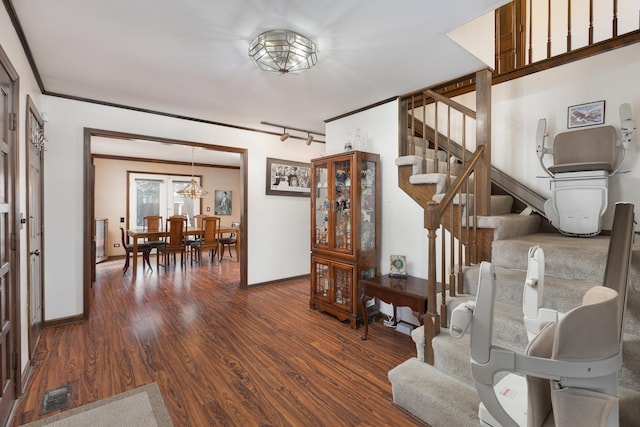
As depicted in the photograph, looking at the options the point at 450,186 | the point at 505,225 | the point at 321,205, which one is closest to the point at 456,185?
the point at 450,186

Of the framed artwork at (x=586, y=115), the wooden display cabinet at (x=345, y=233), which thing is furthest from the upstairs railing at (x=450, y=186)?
the framed artwork at (x=586, y=115)

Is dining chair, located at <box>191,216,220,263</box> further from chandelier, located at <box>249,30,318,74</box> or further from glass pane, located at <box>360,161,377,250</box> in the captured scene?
chandelier, located at <box>249,30,318,74</box>

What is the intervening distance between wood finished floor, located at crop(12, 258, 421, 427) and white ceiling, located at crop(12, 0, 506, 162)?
2400 millimetres

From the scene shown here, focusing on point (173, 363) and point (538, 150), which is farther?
point (538, 150)

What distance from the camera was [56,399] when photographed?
1958 mm

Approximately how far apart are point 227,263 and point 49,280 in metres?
3.47

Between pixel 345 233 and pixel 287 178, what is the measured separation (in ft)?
6.26

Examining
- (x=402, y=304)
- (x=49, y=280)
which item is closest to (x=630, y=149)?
(x=402, y=304)

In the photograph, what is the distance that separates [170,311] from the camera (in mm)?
3523

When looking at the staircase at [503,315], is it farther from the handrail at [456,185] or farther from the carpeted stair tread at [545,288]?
the handrail at [456,185]

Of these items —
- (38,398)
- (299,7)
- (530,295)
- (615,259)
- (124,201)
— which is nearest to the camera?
(615,259)

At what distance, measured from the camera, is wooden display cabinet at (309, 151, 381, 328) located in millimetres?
3191

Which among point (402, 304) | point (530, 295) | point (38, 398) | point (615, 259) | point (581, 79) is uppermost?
point (581, 79)

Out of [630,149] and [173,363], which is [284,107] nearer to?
[173,363]
